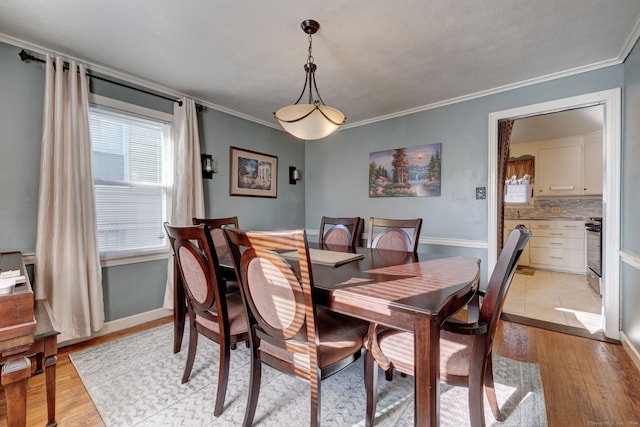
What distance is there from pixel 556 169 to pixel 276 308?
222 inches

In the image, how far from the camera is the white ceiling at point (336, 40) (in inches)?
66.2

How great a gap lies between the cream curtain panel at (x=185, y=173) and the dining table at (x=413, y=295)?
1.41 meters

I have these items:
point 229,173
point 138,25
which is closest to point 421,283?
point 138,25

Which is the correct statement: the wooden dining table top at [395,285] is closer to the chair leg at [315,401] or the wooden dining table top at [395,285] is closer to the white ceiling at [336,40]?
the chair leg at [315,401]

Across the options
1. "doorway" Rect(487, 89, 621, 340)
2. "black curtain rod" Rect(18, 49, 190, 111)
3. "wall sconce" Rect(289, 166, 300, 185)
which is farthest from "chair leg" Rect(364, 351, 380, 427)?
"wall sconce" Rect(289, 166, 300, 185)

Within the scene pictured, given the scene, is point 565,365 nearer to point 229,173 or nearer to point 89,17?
point 229,173

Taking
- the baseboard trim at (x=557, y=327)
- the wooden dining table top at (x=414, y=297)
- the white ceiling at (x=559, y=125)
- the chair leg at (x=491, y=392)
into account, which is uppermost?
the white ceiling at (x=559, y=125)

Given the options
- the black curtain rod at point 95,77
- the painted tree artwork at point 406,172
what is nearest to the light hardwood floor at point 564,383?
the painted tree artwork at point 406,172

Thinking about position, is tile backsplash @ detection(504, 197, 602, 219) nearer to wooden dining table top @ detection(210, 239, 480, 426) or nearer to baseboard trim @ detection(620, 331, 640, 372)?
baseboard trim @ detection(620, 331, 640, 372)

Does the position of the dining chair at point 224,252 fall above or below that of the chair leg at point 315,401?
above

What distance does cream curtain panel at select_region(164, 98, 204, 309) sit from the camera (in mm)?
2828

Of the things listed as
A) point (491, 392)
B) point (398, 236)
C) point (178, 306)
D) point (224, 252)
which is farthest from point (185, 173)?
point (491, 392)

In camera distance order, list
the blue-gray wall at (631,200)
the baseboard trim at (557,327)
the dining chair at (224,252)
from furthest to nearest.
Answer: the baseboard trim at (557,327), the blue-gray wall at (631,200), the dining chair at (224,252)

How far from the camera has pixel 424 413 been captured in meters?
0.98
